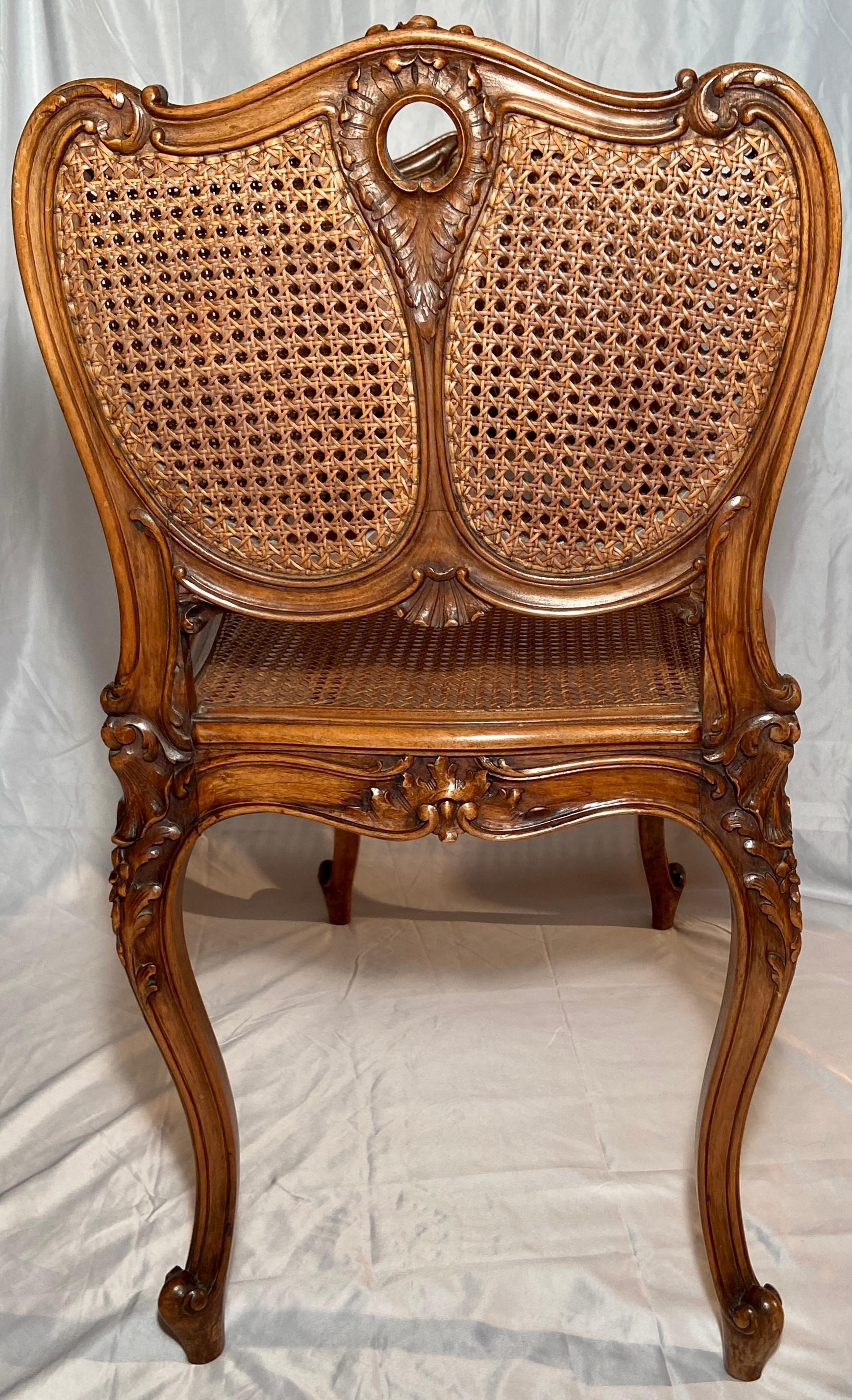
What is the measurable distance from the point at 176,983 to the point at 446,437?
50 centimetres

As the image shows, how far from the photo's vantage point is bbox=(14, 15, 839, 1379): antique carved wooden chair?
866 millimetres

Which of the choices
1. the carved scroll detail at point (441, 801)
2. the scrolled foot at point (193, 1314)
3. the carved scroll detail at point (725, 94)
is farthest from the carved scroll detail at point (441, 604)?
the scrolled foot at point (193, 1314)

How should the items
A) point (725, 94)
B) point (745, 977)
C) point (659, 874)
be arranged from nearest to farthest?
point (725, 94) → point (745, 977) → point (659, 874)

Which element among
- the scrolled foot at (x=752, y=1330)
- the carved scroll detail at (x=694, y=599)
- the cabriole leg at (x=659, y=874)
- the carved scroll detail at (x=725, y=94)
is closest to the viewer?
the carved scroll detail at (x=725, y=94)

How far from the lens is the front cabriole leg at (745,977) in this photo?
39.3 inches

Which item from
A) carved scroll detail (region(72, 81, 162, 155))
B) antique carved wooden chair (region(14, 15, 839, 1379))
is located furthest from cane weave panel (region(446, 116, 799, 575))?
carved scroll detail (region(72, 81, 162, 155))

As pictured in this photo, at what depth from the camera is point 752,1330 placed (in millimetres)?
1116

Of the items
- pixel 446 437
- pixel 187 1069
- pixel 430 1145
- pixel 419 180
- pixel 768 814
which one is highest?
pixel 419 180

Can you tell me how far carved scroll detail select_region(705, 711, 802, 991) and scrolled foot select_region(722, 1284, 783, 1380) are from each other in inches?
11.8

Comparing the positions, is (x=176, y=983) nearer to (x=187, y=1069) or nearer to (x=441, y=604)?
(x=187, y=1069)

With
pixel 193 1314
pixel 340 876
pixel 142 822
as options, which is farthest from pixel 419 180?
pixel 340 876

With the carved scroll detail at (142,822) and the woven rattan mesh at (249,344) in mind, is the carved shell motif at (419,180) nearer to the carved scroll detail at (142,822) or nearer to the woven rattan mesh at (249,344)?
the woven rattan mesh at (249,344)

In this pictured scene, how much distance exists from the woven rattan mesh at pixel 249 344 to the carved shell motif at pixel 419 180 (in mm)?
16

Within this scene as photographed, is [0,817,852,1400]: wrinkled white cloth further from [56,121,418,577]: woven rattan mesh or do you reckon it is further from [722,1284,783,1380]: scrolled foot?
[56,121,418,577]: woven rattan mesh
